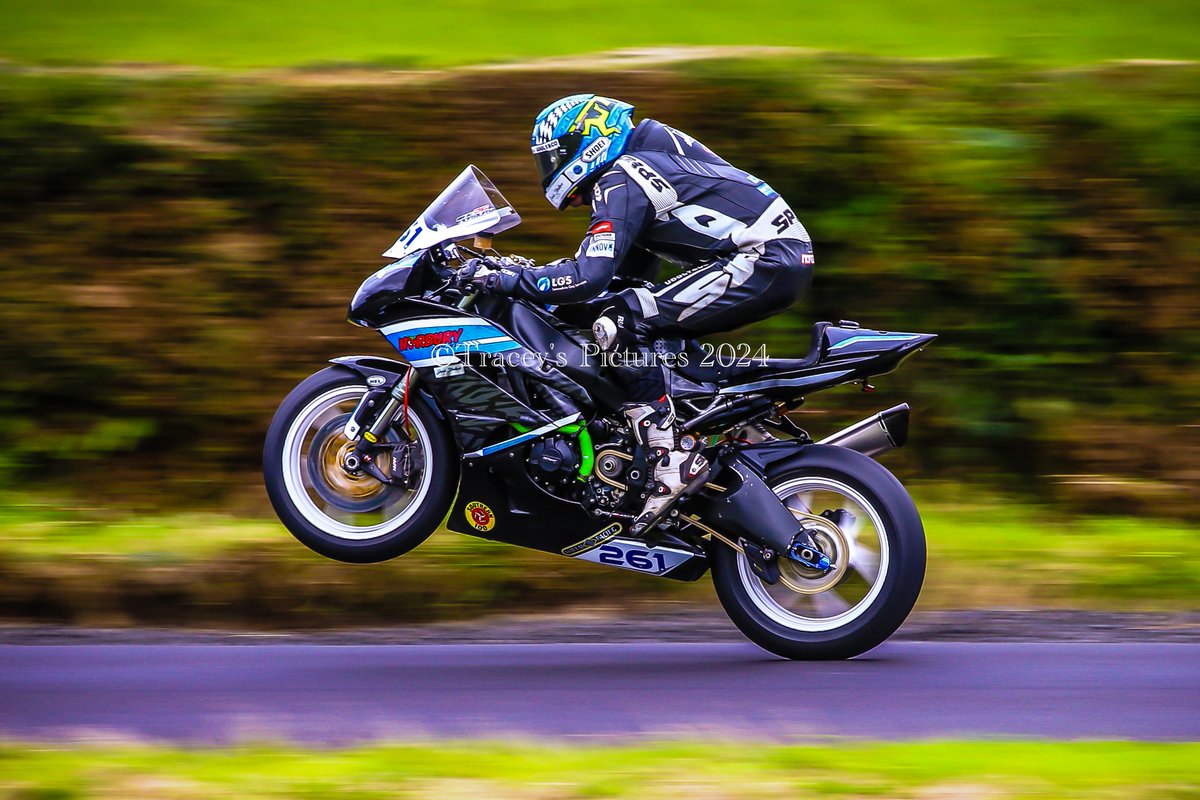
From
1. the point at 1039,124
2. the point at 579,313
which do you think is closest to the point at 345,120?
the point at 579,313

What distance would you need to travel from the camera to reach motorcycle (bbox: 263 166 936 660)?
5.25 meters

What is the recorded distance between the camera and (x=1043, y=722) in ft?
14.7

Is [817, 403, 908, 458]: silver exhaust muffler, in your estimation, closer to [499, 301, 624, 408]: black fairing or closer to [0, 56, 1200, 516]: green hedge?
[499, 301, 624, 408]: black fairing

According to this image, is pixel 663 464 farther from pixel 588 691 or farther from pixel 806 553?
pixel 588 691

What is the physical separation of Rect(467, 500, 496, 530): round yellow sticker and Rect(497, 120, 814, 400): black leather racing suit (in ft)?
2.75

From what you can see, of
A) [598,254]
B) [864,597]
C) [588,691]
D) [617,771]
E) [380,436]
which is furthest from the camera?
[380,436]

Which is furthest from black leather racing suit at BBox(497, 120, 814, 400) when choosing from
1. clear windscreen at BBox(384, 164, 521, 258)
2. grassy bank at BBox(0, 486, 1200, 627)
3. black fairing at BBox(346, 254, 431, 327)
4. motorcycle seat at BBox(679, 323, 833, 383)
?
grassy bank at BBox(0, 486, 1200, 627)

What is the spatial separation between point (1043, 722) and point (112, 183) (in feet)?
19.9

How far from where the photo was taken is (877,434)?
528 cm

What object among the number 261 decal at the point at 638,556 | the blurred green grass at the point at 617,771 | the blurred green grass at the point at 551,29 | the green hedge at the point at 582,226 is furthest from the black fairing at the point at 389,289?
the blurred green grass at the point at 551,29

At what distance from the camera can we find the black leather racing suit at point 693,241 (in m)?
5.20

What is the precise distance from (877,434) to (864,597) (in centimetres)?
62

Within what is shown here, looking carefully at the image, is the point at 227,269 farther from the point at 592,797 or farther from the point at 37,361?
the point at 592,797

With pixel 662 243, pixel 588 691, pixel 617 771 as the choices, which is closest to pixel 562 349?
pixel 662 243
